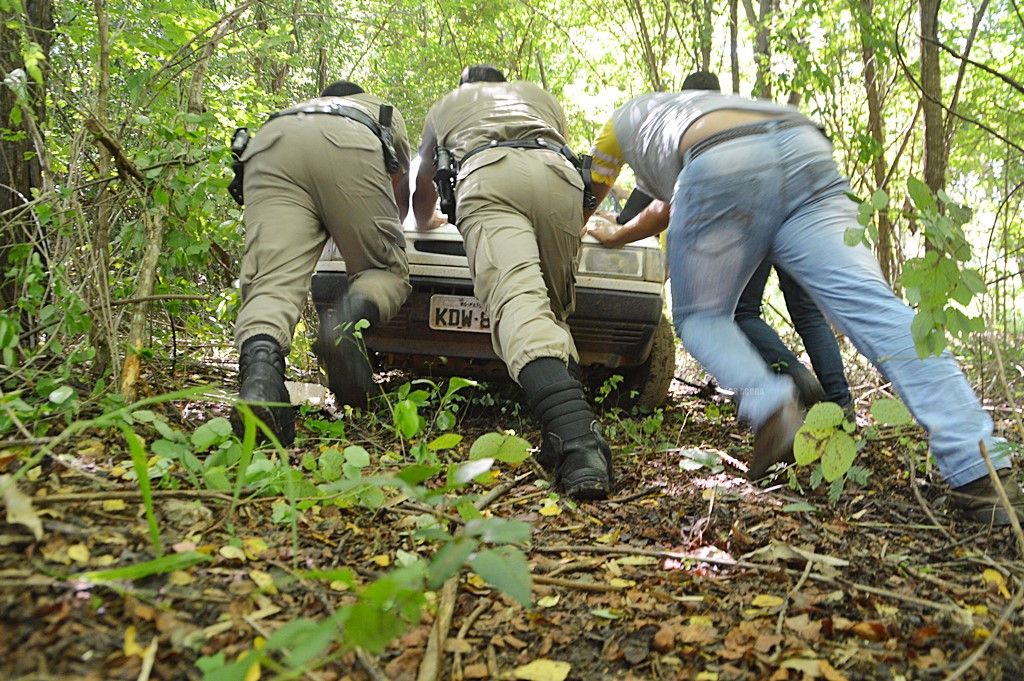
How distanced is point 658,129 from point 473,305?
123cm

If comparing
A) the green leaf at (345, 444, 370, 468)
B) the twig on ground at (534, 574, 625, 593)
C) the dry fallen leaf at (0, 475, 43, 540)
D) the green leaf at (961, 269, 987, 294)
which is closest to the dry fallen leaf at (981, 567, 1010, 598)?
the green leaf at (961, 269, 987, 294)

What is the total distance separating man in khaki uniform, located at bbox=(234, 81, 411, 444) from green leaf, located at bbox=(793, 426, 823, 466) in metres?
1.74

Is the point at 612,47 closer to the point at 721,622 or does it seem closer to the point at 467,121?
the point at 467,121

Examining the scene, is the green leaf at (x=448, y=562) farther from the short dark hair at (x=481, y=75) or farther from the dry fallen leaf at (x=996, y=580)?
the short dark hair at (x=481, y=75)

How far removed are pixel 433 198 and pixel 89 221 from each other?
1.56 metres

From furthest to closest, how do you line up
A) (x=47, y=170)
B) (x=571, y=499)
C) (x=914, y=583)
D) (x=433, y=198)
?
(x=433, y=198) < (x=47, y=170) < (x=571, y=499) < (x=914, y=583)

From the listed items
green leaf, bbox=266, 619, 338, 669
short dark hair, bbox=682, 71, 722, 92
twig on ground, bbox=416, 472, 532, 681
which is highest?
short dark hair, bbox=682, 71, 722, 92

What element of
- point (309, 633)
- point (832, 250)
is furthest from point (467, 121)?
point (309, 633)

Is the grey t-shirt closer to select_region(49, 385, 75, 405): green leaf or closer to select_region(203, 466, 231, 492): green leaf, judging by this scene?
select_region(203, 466, 231, 492): green leaf

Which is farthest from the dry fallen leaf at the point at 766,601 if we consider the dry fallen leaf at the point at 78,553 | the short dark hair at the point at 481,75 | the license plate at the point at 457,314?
the short dark hair at the point at 481,75

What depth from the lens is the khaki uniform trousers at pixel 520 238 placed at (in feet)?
8.63

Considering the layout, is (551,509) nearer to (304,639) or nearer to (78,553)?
(78,553)

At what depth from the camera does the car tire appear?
3.91 metres

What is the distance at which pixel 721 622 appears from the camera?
61.8 inches
